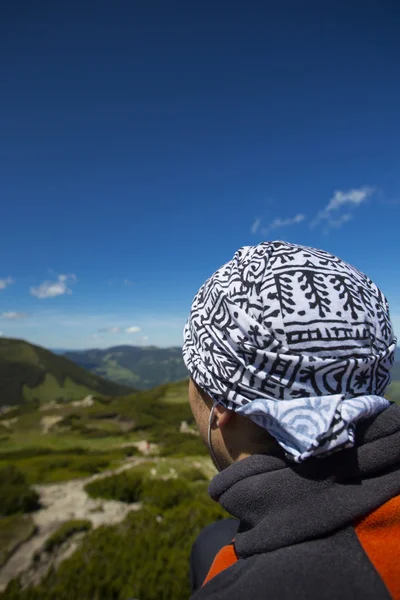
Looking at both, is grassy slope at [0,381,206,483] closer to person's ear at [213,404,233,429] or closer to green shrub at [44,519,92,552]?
green shrub at [44,519,92,552]

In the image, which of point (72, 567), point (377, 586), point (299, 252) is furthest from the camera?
point (72, 567)

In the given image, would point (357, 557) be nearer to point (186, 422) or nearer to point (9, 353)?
point (186, 422)

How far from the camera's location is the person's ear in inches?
61.9

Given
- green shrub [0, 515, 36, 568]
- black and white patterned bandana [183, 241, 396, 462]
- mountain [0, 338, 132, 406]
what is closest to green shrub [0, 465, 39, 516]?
green shrub [0, 515, 36, 568]

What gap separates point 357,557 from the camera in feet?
3.70

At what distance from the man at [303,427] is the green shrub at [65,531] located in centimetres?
661

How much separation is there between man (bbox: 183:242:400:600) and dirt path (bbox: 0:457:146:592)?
6.18m

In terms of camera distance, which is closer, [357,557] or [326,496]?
[357,557]

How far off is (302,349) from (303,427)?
29cm

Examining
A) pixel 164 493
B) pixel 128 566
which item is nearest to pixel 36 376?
pixel 164 493

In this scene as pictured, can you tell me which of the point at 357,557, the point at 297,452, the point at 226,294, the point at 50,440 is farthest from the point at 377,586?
the point at 50,440

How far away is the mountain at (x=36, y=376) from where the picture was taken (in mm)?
70438

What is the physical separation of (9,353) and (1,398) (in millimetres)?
18633

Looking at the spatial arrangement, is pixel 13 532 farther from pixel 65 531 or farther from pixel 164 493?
pixel 164 493
